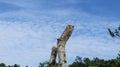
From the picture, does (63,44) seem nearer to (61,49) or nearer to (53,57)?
(61,49)

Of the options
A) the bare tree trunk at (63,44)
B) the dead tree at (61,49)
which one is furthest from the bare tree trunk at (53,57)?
the bare tree trunk at (63,44)

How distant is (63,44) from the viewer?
52.0 feet

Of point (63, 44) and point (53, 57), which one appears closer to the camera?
point (63, 44)

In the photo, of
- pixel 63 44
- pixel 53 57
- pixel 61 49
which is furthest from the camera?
pixel 53 57

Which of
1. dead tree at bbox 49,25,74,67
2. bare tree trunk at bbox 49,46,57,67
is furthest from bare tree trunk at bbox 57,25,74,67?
bare tree trunk at bbox 49,46,57,67

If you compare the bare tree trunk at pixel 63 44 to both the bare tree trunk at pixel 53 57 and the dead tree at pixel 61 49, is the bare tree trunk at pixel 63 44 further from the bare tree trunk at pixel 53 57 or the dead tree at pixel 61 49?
the bare tree trunk at pixel 53 57

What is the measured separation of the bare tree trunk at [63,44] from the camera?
1555 centimetres

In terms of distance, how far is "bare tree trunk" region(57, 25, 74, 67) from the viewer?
1555 centimetres

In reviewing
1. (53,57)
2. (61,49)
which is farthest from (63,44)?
(53,57)

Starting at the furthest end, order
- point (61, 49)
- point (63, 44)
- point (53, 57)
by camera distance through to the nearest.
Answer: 1. point (53, 57)
2. point (63, 44)
3. point (61, 49)

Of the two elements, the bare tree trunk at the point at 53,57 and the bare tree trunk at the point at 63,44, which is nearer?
the bare tree trunk at the point at 63,44

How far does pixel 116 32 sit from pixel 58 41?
117ft

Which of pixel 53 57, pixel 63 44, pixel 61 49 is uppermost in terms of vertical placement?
pixel 63 44

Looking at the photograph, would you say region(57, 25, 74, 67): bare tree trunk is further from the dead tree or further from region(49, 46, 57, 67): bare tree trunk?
region(49, 46, 57, 67): bare tree trunk
